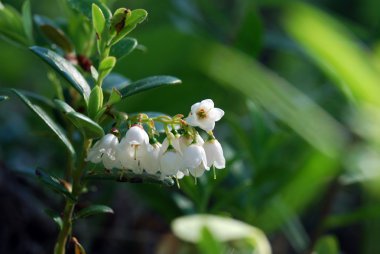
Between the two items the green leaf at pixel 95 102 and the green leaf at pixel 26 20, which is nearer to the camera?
the green leaf at pixel 95 102

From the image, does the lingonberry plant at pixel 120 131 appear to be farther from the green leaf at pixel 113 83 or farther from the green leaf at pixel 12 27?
the green leaf at pixel 12 27

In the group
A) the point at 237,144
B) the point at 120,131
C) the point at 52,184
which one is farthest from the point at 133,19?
the point at 237,144

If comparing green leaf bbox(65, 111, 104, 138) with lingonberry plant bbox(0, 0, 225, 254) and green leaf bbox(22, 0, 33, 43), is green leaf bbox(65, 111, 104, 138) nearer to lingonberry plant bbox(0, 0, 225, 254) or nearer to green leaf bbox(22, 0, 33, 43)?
lingonberry plant bbox(0, 0, 225, 254)

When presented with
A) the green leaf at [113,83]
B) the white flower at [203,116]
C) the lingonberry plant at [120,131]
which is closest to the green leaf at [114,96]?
the lingonberry plant at [120,131]

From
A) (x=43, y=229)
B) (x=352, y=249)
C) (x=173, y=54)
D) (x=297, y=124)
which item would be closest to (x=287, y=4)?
(x=173, y=54)

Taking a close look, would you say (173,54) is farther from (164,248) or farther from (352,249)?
(352,249)

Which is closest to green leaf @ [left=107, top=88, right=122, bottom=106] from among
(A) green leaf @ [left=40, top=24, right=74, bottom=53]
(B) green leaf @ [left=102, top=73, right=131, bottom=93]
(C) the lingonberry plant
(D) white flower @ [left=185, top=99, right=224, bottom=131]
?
(C) the lingonberry plant
